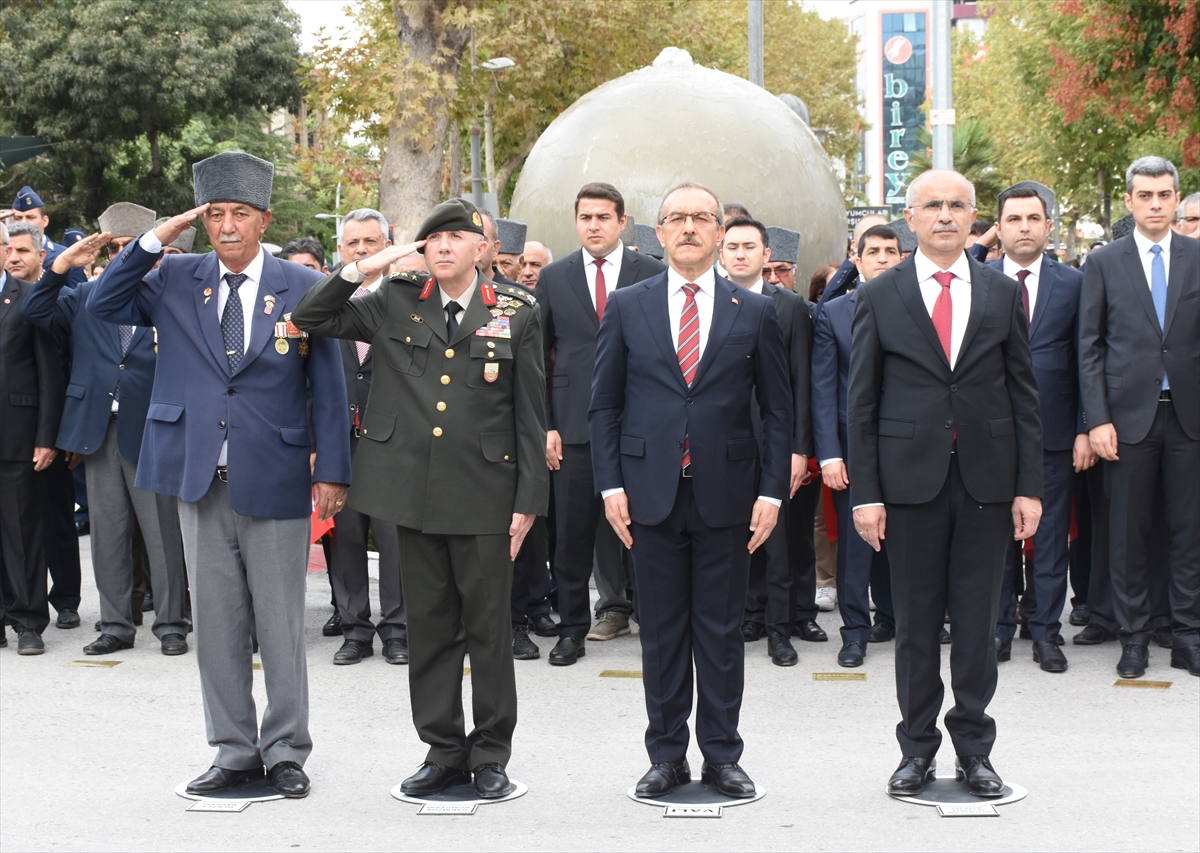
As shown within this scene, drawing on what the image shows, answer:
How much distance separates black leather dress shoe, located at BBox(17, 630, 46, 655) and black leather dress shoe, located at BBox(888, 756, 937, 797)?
16.3ft

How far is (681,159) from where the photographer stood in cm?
1150

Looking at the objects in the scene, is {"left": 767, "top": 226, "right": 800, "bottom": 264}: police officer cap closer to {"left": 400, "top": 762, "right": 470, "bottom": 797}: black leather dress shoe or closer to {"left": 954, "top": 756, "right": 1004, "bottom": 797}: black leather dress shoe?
{"left": 954, "top": 756, "right": 1004, "bottom": 797}: black leather dress shoe

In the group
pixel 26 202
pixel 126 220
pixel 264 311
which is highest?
pixel 26 202

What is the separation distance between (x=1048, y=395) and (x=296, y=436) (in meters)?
4.00

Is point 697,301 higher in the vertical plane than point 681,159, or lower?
lower

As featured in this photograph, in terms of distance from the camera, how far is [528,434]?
5.32 metres

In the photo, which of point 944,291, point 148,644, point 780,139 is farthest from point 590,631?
point 780,139

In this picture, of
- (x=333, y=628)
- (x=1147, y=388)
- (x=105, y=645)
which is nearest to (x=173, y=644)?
(x=105, y=645)

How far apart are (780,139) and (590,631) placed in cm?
556

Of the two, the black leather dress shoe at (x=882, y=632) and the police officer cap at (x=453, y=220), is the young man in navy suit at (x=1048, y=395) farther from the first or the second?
the police officer cap at (x=453, y=220)

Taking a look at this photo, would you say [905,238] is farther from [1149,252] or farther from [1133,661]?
[1133,661]

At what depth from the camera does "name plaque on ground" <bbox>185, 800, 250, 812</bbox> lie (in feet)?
17.1

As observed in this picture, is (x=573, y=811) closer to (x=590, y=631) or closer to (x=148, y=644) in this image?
(x=590, y=631)

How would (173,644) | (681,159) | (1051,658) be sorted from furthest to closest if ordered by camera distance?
(681,159)
(173,644)
(1051,658)
